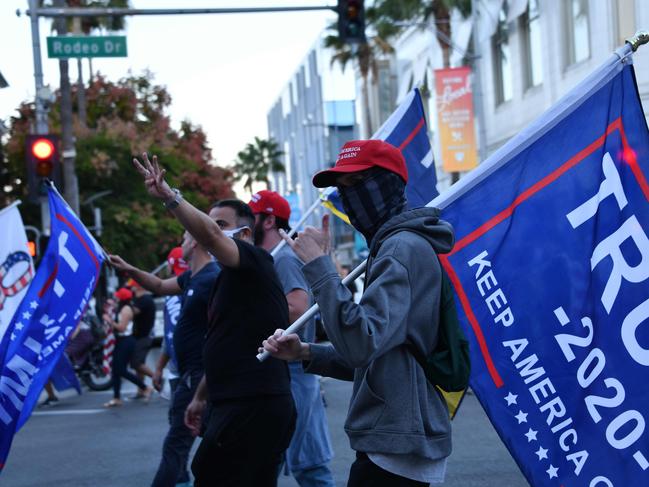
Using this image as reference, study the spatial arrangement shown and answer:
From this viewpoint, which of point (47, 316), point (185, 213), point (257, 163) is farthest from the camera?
point (257, 163)

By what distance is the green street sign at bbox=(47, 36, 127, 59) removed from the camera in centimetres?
1398

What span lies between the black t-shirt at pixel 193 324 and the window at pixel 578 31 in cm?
1848

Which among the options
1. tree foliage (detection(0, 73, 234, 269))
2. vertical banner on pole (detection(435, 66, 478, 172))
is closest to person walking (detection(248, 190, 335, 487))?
vertical banner on pole (detection(435, 66, 478, 172))

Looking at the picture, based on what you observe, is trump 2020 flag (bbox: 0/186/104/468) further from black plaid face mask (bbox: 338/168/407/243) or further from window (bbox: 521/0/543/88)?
window (bbox: 521/0/543/88)

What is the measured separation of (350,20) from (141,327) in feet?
17.7

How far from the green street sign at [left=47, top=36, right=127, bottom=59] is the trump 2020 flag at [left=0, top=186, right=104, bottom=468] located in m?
6.93

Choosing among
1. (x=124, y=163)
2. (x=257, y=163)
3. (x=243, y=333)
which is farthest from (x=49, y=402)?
(x=257, y=163)

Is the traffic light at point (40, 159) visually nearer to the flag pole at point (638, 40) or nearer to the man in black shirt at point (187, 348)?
the man in black shirt at point (187, 348)

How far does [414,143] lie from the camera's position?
6246mm

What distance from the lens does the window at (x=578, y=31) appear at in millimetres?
23234

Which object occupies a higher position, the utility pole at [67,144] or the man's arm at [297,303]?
the utility pole at [67,144]

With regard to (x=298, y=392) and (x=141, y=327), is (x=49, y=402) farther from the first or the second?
(x=298, y=392)

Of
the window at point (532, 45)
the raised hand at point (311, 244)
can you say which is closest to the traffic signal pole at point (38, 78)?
the raised hand at point (311, 244)

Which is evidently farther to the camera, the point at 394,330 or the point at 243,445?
the point at 243,445
